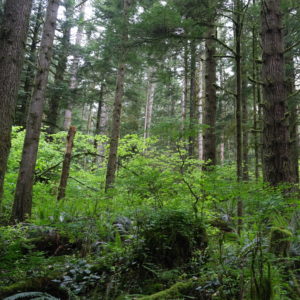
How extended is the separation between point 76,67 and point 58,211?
12.2 m

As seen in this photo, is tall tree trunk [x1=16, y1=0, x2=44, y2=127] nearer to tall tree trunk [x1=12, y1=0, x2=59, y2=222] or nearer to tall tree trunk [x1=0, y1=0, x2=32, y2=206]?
tall tree trunk [x1=12, y1=0, x2=59, y2=222]

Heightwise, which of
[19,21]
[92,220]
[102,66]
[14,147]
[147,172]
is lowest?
[92,220]

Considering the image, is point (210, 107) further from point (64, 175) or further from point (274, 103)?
point (64, 175)

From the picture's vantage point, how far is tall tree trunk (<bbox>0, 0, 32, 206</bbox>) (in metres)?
4.27

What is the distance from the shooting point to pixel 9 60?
4.40 metres

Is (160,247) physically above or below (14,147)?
below

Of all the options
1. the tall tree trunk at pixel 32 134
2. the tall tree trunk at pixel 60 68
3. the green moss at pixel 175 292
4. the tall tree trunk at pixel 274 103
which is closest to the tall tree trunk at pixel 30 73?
the tall tree trunk at pixel 60 68

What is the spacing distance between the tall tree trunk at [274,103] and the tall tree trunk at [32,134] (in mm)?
5657

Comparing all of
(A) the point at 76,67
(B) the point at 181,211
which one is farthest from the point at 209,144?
(A) the point at 76,67

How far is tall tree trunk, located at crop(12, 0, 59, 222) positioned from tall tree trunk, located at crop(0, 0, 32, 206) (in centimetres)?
223

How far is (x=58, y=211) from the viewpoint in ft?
16.9

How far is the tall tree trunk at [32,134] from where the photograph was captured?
6422 millimetres

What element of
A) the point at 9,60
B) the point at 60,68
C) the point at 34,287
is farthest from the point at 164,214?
the point at 60,68

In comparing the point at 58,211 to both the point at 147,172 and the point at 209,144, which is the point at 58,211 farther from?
the point at 209,144
